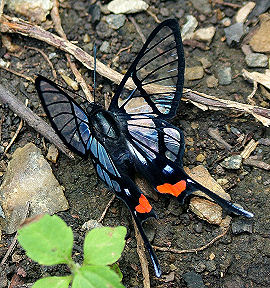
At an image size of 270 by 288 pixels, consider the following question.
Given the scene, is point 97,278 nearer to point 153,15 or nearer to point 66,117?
point 66,117

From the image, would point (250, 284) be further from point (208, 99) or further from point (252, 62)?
point (252, 62)

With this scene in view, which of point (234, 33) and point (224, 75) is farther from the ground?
point (234, 33)

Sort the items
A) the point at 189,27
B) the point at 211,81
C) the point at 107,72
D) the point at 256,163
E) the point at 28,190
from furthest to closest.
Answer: the point at 189,27 → the point at 211,81 → the point at 107,72 → the point at 256,163 → the point at 28,190

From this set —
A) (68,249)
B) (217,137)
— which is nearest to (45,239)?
(68,249)

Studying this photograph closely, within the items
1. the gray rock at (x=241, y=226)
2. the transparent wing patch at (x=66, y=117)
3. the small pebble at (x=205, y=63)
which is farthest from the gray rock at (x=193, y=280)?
the small pebble at (x=205, y=63)

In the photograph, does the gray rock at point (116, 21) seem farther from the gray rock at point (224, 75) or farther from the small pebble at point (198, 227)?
the small pebble at point (198, 227)

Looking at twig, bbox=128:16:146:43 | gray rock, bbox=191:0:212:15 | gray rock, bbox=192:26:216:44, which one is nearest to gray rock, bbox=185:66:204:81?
gray rock, bbox=192:26:216:44

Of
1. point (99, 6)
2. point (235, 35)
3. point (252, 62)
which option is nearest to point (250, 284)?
point (252, 62)
